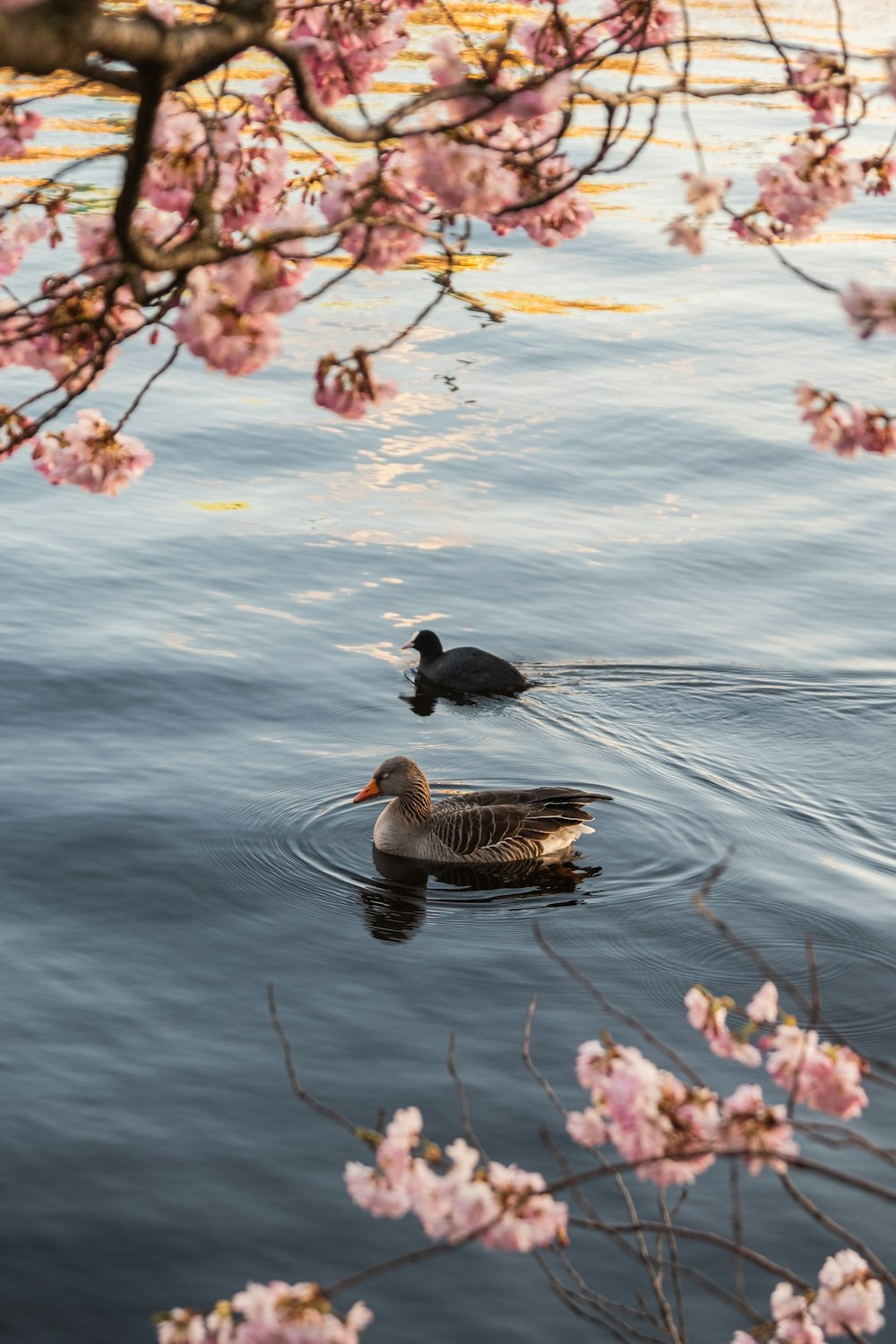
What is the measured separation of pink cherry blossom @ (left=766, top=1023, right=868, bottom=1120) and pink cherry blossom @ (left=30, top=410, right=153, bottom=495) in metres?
2.79

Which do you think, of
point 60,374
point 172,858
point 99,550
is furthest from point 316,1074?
point 99,550

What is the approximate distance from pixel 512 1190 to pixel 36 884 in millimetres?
6630

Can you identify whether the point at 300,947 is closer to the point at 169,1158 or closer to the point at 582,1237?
the point at 169,1158

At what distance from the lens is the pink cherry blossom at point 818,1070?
196 inches

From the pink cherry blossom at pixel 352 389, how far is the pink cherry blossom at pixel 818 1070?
2256mm

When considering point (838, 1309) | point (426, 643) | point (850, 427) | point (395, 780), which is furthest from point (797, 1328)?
point (426, 643)

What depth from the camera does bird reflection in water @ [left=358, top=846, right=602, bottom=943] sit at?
1082cm

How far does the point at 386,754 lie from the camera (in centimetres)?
1288

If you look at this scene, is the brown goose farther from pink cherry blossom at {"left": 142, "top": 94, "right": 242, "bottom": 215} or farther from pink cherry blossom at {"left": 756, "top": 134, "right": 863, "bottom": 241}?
pink cherry blossom at {"left": 142, "top": 94, "right": 242, "bottom": 215}

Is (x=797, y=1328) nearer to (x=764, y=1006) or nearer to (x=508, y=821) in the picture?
(x=764, y=1006)

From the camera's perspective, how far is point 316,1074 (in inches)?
346

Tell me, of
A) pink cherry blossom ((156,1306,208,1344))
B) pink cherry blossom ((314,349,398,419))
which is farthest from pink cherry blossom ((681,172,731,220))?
pink cherry blossom ((156,1306,208,1344))

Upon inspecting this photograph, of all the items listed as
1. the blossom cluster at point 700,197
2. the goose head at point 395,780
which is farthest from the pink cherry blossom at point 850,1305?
the goose head at point 395,780

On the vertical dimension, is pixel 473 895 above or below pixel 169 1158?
above
